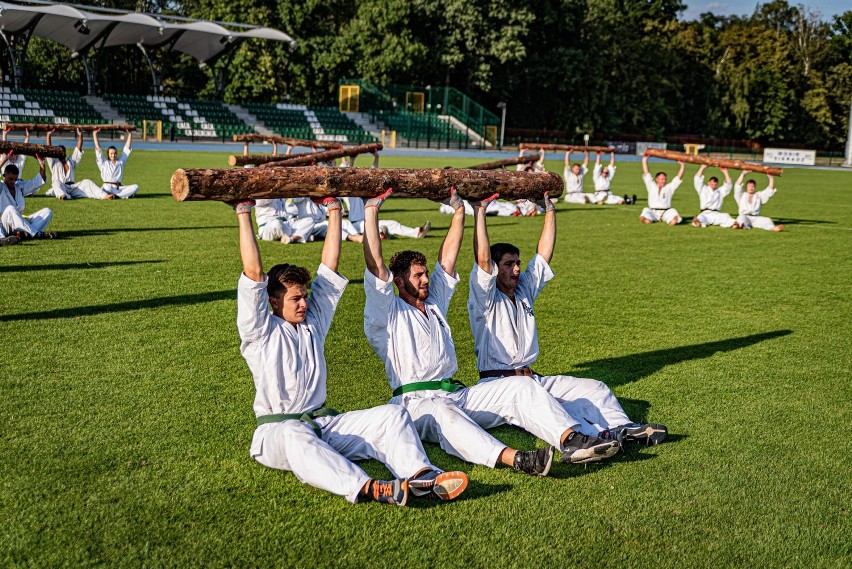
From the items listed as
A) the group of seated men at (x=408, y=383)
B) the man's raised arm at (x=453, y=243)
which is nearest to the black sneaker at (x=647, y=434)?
the group of seated men at (x=408, y=383)

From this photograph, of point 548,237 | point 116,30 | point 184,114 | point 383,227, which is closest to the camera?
point 548,237

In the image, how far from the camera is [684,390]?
706cm

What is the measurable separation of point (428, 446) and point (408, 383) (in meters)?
0.45

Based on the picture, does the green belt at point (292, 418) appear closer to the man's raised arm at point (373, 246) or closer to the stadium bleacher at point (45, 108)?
the man's raised arm at point (373, 246)

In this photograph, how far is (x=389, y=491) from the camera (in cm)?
470

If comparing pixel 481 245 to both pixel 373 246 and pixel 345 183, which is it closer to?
pixel 373 246

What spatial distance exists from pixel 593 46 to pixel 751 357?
5601 cm

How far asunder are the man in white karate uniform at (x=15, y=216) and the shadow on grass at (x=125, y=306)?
5.03 metres

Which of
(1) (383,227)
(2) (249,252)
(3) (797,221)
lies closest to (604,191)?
(3) (797,221)

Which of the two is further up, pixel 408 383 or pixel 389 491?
pixel 408 383

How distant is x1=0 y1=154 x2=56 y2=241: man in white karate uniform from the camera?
13617 millimetres

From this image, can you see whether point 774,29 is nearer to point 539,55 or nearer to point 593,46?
point 593,46

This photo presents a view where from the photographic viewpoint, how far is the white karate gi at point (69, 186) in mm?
19938

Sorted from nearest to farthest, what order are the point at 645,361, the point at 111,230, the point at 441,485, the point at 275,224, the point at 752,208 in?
the point at 441,485 < the point at 645,361 < the point at 275,224 < the point at 111,230 < the point at 752,208
